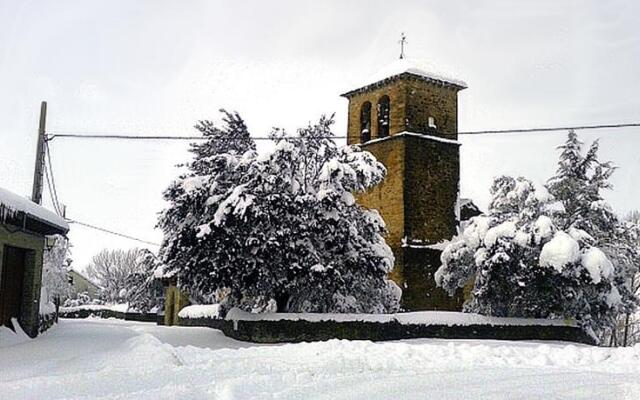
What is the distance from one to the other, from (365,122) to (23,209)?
2088 centimetres

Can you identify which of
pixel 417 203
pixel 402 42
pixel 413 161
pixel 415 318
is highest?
pixel 402 42

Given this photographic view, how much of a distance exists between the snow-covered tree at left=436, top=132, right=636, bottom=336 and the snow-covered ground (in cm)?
620

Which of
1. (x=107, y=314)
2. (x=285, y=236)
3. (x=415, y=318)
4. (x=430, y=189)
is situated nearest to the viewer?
(x=285, y=236)

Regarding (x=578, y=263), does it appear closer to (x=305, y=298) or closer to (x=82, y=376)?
(x=305, y=298)

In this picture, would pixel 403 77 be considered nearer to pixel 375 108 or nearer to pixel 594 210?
pixel 375 108

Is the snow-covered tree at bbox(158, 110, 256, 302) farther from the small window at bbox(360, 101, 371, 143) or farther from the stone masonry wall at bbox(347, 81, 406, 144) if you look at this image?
the small window at bbox(360, 101, 371, 143)

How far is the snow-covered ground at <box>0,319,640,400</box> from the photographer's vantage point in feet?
24.1

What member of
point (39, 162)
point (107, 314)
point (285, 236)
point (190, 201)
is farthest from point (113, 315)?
point (285, 236)

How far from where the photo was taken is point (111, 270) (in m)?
77.3

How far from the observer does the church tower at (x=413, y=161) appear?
28219 mm

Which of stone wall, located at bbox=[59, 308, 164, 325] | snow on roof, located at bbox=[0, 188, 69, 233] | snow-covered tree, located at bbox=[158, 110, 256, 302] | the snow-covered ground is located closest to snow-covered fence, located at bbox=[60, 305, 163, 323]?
stone wall, located at bbox=[59, 308, 164, 325]

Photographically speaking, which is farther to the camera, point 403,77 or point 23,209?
point 403,77

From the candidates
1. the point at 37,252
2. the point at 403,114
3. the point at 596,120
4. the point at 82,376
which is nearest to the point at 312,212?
the point at 37,252

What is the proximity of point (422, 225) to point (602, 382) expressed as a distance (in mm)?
20461
